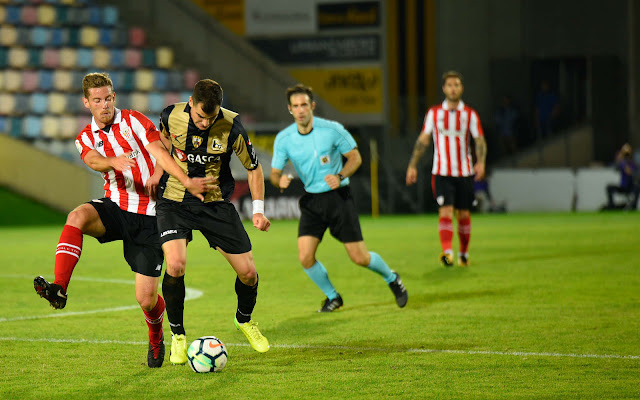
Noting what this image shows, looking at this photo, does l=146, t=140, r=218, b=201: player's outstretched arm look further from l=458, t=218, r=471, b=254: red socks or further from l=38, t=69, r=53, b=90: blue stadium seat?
l=38, t=69, r=53, b=90: blue stadium seat

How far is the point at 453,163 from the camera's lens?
38.9 ft

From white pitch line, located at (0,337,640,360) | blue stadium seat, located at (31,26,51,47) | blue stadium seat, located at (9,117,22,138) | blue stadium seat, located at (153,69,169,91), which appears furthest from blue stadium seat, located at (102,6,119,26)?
white pitch line, located at (0,337,640,360)

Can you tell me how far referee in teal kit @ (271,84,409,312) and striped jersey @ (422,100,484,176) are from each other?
11.2ft

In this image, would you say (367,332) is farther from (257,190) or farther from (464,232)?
(464,232)

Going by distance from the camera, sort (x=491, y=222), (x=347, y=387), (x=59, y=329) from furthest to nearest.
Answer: (x=491, y=222) < (x=59, y=329) < (x=347, y=387)

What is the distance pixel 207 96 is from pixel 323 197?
9.35ft

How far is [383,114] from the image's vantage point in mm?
26562

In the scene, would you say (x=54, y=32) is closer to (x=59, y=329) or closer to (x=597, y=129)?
(x=597, y=129)

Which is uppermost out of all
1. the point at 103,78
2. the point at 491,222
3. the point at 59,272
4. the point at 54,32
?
the point at 54,32

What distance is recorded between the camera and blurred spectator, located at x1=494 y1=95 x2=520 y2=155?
25766 millimetres

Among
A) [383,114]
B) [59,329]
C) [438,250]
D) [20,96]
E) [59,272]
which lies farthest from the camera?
[383,114]

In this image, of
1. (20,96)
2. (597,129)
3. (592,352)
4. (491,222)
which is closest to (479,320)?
(592,352)

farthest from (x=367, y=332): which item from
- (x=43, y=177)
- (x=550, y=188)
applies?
(x=550, y=188)

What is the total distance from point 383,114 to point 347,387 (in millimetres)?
21437
